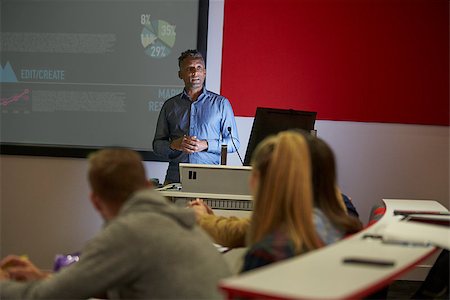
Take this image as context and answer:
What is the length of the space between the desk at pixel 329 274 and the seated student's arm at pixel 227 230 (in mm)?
809

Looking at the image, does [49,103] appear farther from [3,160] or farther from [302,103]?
[302,103]

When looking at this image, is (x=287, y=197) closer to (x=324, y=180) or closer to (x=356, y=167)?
(x=324, y=180)

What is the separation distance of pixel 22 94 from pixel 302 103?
90.2 inches

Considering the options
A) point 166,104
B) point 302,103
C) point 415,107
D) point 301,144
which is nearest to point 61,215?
point 166,104

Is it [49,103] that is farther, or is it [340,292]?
[49,103]

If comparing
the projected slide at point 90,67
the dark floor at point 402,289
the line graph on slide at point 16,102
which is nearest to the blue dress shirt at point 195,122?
the projected slide at point 90,67

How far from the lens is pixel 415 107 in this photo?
6.01 metres

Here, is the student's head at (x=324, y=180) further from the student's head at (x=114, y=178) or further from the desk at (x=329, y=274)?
the student's head at (x=114, y=178)

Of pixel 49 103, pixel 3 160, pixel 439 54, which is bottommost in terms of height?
pixel 3 160

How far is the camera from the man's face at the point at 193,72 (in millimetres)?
5309

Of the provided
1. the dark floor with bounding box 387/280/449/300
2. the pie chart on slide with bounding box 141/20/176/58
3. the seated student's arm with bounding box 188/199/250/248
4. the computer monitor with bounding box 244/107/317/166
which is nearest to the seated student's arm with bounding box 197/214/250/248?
the seated student's arm with bounding box 188/199/250/248

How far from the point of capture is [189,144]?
193 inches

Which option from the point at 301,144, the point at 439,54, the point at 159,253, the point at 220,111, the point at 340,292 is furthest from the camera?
the point at 439,54

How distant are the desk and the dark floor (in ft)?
10.4
